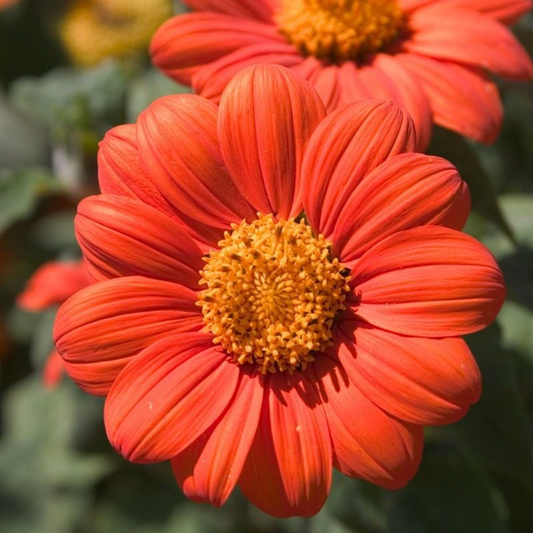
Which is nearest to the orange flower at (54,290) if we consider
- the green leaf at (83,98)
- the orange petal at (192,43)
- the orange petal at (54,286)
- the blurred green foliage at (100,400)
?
the orange petal at (54,286)

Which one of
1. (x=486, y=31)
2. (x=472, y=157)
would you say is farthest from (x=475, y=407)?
(x=486, y=31)

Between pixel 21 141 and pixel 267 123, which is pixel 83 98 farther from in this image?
pixel 267 123

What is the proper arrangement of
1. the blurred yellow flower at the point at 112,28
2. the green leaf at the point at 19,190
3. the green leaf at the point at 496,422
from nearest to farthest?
1. the green leaf at the point at 496,422
2. the green leaf at the point at 19,190
3. the blurred yellow flower at the point at 112,28

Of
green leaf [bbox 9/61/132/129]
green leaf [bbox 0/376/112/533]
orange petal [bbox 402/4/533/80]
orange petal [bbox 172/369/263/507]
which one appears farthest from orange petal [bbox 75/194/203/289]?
green leaf [bbox 0/376/112/533]

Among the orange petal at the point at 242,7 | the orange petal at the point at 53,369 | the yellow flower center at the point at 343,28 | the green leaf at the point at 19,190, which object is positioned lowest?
the orange petal at the point at 53,369

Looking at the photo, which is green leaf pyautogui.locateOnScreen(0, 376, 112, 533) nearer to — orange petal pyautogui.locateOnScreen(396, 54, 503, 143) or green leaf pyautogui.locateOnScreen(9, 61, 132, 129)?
green leaf pyautogui.locateOnScreen(9, 61, 132, 129)

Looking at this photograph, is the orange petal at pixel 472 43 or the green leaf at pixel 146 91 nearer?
the orange petal at pixel 472 43

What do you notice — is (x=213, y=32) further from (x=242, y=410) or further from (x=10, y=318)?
(x=10, y=318)

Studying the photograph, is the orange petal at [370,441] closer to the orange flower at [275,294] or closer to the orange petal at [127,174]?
the orange flower at [275,294]


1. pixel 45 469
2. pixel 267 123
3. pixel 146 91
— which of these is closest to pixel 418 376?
pixel 267 123
